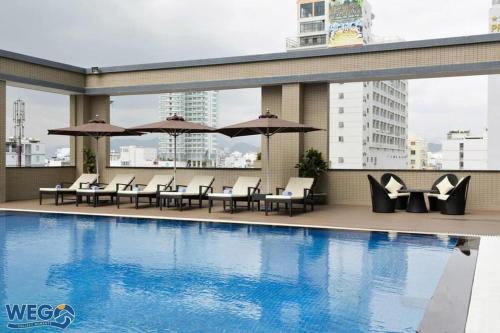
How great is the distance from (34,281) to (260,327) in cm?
264

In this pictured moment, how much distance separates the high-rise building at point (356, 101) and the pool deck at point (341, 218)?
193 ft

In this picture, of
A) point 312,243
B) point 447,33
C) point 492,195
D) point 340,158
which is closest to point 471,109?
point 447,33

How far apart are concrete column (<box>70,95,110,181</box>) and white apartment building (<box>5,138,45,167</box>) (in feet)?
3.66

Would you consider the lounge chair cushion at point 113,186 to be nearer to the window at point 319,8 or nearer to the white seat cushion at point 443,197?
the white seat cushion at point 443,197

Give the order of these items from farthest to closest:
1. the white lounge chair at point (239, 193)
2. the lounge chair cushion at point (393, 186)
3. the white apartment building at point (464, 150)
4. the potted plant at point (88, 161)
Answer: the white apartment building at point (464, 150) < the potted plant at point (88, 161) < the lounge chair cushion at point (393, 186) < the white lounge chair at point (239, 193)

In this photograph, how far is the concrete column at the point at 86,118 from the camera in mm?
15438

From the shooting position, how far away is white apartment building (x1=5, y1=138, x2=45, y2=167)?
1356 cm

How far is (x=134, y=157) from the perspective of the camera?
1577 centimetres

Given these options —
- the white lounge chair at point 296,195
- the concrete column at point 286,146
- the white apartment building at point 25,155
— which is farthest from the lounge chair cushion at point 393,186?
the white apartment building at point 25,155

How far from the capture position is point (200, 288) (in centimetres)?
471

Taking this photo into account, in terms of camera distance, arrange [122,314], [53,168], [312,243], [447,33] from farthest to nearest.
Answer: [447,33]
[53,168]
[312,243]
[122,314]

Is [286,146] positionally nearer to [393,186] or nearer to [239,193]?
[239,193]

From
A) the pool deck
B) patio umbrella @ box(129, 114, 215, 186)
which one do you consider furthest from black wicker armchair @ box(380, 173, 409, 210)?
patio umbrella @ box(129, 114, 215, 186)

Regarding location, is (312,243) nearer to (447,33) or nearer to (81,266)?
(81,266)
